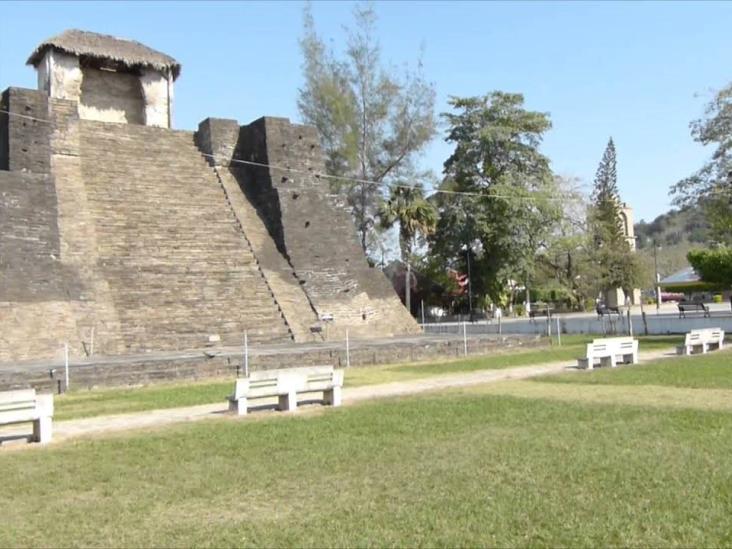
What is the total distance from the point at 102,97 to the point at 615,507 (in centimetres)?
2380

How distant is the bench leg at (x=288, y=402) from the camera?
27.8 ft

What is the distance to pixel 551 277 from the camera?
41.3 metres

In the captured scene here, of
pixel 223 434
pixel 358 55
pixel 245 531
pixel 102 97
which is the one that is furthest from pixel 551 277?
pixel 245 531

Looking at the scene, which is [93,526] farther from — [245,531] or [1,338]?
[1,338]

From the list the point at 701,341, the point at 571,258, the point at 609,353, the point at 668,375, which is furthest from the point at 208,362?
the point at 571,258

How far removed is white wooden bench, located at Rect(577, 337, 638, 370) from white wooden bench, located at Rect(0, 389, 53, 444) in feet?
25.9

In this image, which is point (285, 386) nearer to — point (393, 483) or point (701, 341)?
point (393, 483)

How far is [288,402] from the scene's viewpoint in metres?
8.48

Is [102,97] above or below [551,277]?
above

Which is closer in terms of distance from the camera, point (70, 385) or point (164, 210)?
point (70, 385)

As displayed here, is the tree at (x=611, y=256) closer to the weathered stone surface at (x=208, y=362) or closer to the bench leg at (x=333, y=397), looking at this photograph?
the weathered stone surface at (x=208, y=362)

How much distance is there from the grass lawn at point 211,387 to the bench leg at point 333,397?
1.46m

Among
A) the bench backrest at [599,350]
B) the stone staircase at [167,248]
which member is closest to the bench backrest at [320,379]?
the bench backrest at [599,350]

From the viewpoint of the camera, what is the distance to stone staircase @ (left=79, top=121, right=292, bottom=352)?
1519 cm
